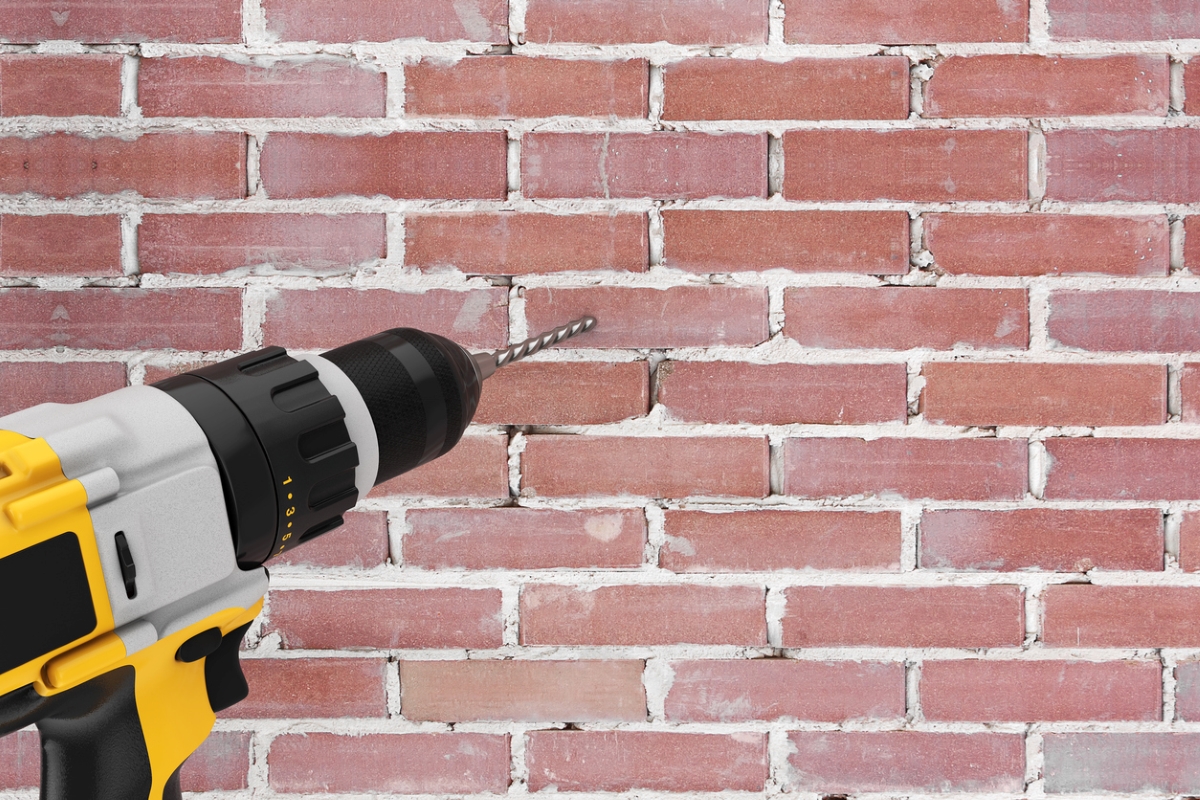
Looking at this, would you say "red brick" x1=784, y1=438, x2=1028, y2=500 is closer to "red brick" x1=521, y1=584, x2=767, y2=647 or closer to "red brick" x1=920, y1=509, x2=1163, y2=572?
"red brick" x1=920, y1=509, x2=1163, y2=572

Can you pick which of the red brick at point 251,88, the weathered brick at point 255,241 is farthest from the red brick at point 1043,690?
the red brick at point 251,88

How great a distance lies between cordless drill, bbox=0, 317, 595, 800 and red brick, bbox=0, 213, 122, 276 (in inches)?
14.6

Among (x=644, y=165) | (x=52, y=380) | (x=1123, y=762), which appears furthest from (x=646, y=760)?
(x=52, y=380)

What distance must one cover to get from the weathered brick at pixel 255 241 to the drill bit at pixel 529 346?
196mm

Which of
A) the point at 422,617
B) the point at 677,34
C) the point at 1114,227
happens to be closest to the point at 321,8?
the point at 677,34

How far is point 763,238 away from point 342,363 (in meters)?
0.45

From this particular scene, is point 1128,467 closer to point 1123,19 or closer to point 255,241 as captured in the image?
point 1123,19

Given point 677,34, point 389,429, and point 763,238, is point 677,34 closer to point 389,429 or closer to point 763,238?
point 763,238

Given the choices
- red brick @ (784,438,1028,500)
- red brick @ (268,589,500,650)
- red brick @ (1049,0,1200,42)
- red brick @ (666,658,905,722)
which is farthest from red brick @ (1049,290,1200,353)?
red brick @ (268,589,500,650)

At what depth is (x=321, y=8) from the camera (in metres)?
0.82

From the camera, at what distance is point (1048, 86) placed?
0.82 metres

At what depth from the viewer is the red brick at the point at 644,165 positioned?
83 centimetres

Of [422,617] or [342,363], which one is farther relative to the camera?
[422,617]

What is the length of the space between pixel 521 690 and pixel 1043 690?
0.56 meters
